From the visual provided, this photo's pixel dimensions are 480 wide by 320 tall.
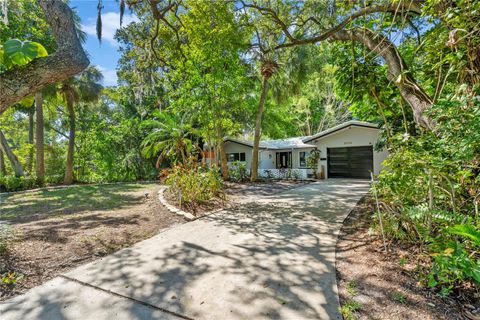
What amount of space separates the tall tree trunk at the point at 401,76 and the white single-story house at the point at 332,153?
9.84m

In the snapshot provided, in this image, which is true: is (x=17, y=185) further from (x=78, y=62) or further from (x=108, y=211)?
(x=78, y=62)

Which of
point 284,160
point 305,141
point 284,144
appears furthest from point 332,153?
point 284,160

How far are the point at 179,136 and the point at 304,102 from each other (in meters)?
15.4

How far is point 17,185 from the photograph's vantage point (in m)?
12.3

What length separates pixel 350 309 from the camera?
2.49 m

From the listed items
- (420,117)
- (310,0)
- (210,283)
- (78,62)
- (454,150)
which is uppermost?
(310,0)

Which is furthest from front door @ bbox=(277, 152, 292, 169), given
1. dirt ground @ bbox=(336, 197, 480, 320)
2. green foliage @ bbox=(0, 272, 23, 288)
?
green foliage @ bbox=(0, 272, 23, 288)

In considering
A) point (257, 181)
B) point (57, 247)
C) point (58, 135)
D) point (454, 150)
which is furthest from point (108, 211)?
point (58, 135)

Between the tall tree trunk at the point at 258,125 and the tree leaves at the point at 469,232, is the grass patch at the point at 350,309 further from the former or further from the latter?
the tall tree trunk at the point at 258,125

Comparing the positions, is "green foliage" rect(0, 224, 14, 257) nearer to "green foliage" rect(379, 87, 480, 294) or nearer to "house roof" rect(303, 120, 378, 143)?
"green foliage" rect(379, 87, 480, 294)

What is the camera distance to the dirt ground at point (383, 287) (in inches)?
95.0

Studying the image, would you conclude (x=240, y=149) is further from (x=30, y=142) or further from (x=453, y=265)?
(x=453, y=265)

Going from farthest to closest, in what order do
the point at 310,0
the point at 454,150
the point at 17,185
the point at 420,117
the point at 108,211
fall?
the point at 17,185
the point at 310,0
the point at 108,211
the point at 420,117
the point at 454,150

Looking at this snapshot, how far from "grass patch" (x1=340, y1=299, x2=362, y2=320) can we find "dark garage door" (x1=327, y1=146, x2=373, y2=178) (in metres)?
14.1
